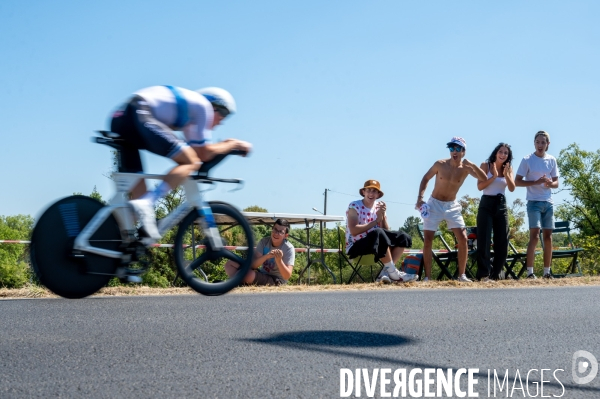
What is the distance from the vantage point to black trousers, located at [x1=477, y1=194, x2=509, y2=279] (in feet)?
38.8

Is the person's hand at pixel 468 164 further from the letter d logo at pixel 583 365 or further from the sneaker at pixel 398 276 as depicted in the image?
the letter d logo at pixel 583 365

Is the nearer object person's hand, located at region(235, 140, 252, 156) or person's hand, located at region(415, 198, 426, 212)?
person's hand, located at region(235, 140, 252, 156)

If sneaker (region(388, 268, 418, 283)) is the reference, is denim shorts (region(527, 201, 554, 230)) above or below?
above

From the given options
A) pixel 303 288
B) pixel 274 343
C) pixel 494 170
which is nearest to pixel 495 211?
pixel 494 170

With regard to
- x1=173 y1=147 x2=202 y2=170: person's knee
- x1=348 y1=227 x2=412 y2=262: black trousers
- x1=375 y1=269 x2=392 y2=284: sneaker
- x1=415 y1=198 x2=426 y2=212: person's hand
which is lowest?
x1=375 y1=269 x2=392 y2=284: sneaker

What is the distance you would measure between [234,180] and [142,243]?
0.70 m

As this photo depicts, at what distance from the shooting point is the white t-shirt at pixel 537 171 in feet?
38.9

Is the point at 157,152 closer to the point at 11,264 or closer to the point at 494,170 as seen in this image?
the point at 494,170

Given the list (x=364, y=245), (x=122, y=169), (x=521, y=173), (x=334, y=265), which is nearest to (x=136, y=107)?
(x=122, y=169)

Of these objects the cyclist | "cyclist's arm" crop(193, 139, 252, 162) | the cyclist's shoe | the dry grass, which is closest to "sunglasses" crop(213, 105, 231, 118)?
the cyclist

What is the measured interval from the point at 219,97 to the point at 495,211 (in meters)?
8.34

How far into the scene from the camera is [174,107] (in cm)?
445

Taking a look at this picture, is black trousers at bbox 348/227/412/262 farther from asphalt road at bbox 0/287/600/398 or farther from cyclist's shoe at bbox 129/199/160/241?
cyclist's shoe at bbox 129/199/160/241

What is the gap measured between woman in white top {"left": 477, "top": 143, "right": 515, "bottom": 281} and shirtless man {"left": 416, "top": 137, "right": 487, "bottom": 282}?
1.41 ft
